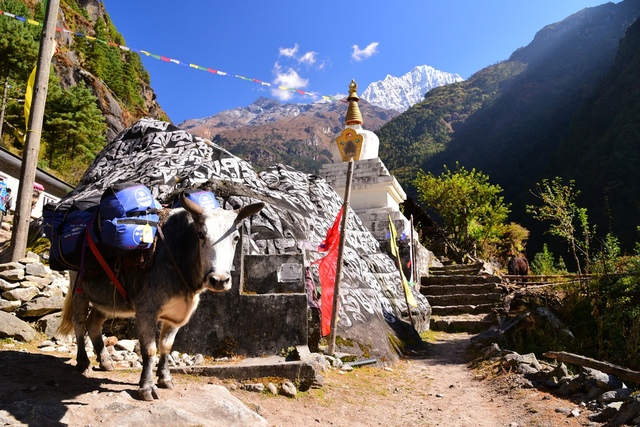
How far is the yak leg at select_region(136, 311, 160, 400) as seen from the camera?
3605 mm

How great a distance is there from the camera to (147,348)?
365 cm

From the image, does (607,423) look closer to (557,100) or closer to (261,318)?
(261,318)

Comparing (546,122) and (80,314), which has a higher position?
(546,122)

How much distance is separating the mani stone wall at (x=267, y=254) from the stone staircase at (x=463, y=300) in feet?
→ 4.07

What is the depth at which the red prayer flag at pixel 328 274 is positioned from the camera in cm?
687

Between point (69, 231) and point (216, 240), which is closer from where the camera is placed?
point (216, 240)

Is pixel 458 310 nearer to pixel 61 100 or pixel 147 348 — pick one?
pixel 147 348

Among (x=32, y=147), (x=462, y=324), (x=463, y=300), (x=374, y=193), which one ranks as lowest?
(x=462, y=324)

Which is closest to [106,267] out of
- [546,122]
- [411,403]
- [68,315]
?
[68,315]

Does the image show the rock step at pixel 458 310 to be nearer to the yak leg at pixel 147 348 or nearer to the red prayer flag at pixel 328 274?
the red prayer flag at pixel 328 274

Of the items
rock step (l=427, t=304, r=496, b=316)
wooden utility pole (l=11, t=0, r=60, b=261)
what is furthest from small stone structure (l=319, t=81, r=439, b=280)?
wooden utility pole (l=11, t=0, r=60, b=261)

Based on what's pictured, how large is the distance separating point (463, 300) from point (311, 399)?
1049 cm

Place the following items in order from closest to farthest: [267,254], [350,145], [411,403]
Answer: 1. [411,403]
2. [267,254]
3. [350,145]

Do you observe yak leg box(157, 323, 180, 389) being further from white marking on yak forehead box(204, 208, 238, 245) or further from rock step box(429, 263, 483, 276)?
rock step box(429, 263, 483, 276)
